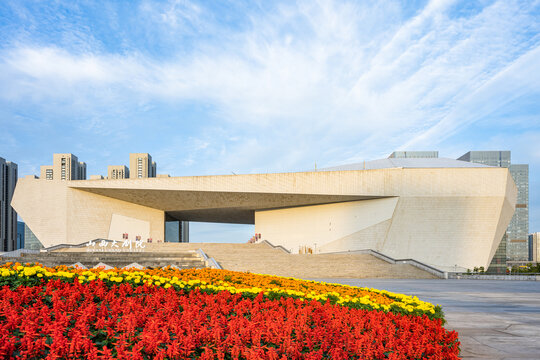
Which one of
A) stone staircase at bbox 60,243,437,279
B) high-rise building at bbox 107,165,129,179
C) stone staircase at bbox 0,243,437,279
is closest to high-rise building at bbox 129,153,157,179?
high-rise building at bbox 107,165,129,179

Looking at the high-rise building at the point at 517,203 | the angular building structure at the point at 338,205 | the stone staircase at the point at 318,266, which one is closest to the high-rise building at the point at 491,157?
the high-rise building at the point at 517,203

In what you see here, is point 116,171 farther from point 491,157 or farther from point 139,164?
point 491,157

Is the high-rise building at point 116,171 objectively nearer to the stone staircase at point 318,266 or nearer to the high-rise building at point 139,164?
the high-rise building at point 139,164

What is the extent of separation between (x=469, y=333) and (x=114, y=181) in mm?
27472

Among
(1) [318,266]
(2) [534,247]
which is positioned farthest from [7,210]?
(2) [534,247]

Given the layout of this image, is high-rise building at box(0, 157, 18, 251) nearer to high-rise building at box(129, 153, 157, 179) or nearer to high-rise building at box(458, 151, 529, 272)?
high-rise building at box(129, 153, 157, 179)

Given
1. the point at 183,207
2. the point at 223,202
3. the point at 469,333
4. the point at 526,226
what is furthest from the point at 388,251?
the point at 526,226

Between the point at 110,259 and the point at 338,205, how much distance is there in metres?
17.2

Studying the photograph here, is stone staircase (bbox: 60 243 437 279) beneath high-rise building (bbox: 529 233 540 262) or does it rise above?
above

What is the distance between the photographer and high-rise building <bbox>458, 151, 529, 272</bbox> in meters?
103

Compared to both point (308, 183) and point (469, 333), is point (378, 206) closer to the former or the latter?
point (308, 183)

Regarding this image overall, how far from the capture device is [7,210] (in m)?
88.3

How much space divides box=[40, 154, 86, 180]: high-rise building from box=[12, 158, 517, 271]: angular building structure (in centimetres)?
3636

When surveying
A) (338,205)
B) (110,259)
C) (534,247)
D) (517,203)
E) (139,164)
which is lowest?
(534,247)
